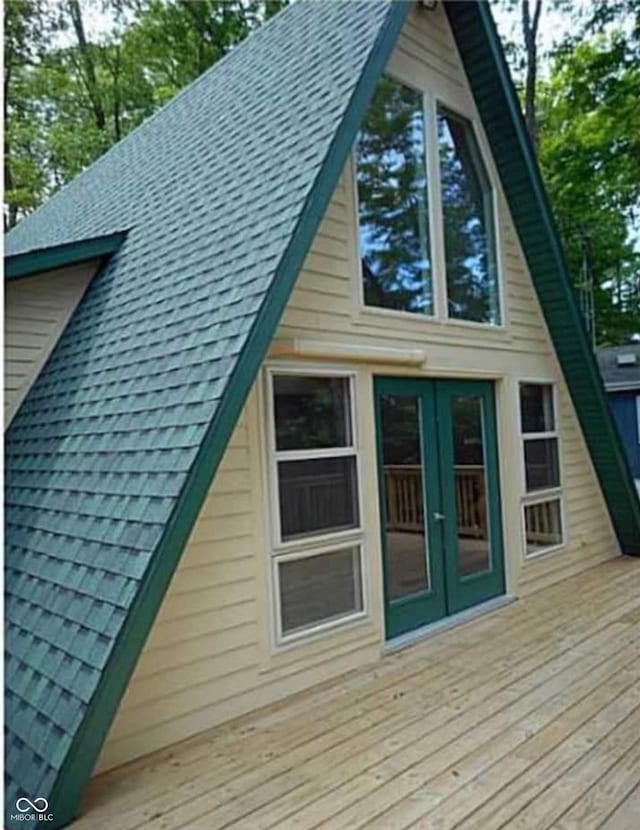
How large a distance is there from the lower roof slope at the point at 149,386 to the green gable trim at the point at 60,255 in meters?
0.09

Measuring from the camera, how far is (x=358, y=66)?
4.20 meters

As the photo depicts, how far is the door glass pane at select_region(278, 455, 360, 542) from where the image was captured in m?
4.36

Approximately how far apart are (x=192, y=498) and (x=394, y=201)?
336 cm

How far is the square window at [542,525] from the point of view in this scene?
659cm

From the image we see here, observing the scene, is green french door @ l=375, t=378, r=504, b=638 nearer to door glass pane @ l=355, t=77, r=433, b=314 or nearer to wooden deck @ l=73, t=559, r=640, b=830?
wooden deck @ l=73, t=559, r=640, b=830

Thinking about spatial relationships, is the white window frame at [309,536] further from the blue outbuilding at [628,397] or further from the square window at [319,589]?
the blue outbuilding at [628,397]

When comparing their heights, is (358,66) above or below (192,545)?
above

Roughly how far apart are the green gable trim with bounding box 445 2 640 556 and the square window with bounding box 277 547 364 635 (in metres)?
3.70

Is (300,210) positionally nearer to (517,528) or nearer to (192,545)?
(192,545)

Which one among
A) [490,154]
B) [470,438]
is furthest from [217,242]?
[490,154]

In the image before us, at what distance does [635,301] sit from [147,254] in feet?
59.2

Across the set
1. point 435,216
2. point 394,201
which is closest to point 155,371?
point 394,201

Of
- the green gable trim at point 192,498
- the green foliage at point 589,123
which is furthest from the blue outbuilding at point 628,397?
the green gable trim at point 192,498

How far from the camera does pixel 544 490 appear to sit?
6.86 meters
